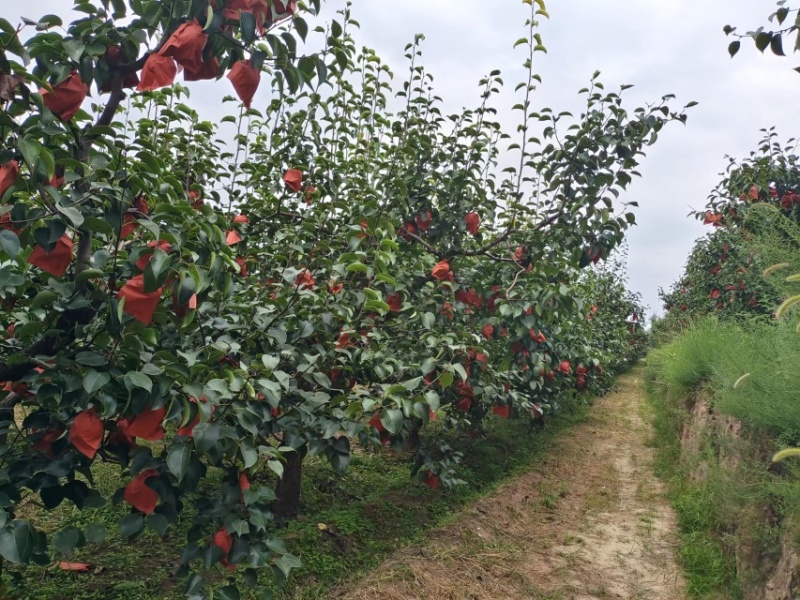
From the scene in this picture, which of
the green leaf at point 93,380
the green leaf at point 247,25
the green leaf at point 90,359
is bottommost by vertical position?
the green leaf at point 93,380

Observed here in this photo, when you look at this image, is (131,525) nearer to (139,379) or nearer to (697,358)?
(139,379)

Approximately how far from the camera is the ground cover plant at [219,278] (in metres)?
1.37

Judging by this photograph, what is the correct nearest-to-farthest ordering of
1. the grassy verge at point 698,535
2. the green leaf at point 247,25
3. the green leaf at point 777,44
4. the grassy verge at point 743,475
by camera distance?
the green leaf at point 247,25
the green leaf at point 777,44
the grassy verge at point 743,475
the grassy verge at point 698,535

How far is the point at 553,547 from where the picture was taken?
345cm

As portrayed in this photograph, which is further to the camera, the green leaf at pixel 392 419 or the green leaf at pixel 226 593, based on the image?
the green leaf at pixel 392 419

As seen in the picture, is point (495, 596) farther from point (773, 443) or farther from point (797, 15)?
point (797, 15)

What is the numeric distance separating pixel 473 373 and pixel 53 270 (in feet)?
8.39

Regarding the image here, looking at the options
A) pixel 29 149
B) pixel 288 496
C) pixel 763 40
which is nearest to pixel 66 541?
pixel 29 149

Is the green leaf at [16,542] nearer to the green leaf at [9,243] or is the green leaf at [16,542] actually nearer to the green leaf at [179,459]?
the green leaf at [179,459]

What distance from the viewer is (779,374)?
2.80 meters

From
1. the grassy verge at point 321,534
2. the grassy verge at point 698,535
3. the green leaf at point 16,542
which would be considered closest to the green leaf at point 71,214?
the green leaf at point 16,542

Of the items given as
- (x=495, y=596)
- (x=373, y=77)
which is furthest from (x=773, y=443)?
(x=373, y=77)

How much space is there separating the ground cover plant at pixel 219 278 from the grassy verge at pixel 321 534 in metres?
0.11

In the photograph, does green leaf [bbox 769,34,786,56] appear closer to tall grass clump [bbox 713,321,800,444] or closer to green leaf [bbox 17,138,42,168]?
tall grass clump [bbox 713,321,800,444]
